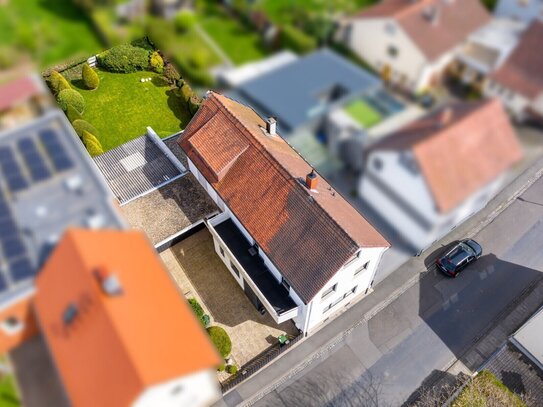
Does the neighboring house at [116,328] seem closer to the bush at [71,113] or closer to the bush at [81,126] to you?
the bush at [81,126]

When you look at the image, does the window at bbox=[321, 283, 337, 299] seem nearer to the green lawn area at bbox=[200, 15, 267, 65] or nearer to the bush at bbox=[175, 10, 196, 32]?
the green lawn area at bbox=[200, 15, 267, 65]

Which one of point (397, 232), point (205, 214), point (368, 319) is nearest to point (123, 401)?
point (397, 232)

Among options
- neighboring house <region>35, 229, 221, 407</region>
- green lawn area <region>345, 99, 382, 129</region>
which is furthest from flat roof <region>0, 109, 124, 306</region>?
green lawn area <region>345, 99, 382, 129</region>

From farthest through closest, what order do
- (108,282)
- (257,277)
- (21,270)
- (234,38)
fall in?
(257,277) < (21,270) < (108,282) < (234,38)

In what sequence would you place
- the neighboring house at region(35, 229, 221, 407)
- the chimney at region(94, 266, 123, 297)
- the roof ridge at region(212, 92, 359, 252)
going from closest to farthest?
the neighboring house at region(35, 229, 221, 407) → the chimney at region(94, 266, 123, 297) → the roof ridge at region(212, 92, 359, 252)

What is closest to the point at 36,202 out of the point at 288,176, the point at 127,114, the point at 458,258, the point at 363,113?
the point at 288,176

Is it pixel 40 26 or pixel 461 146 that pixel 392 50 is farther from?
pixel 40 26

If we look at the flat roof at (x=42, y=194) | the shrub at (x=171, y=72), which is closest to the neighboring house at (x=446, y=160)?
the shrub at (x=171, y=72)
